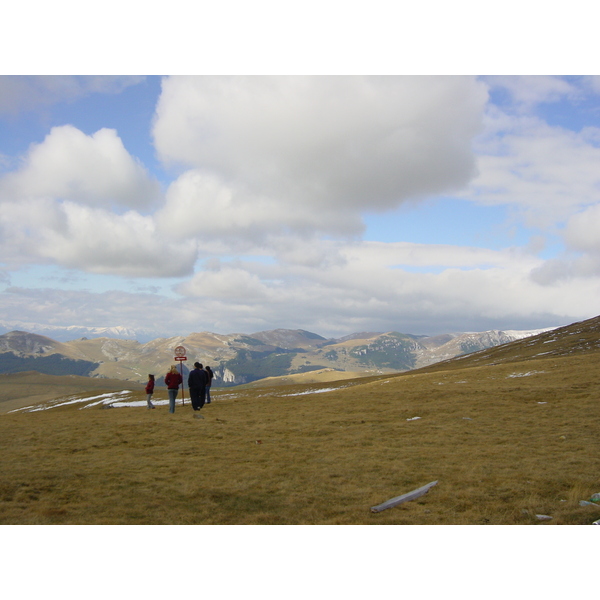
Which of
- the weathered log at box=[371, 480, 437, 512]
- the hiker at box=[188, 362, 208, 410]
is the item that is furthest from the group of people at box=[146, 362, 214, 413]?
the weathered log at box=[371, 480, 437, 512]

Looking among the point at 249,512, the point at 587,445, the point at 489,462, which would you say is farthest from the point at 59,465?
the point at 587,445

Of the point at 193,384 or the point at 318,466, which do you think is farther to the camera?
the point at 193,384

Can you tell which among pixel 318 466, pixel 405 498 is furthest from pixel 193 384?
pixel 405 498

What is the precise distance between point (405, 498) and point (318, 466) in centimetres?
503

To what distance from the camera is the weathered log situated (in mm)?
12250

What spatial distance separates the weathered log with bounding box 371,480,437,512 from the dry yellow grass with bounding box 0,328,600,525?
0.88ft

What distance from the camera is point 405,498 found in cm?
1291

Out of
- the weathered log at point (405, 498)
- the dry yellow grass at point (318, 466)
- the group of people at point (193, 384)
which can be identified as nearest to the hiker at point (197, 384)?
the group of people at point (193, 384)

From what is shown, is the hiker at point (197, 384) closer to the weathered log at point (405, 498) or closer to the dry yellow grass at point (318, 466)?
the dry yellow grass at point (318, 466)

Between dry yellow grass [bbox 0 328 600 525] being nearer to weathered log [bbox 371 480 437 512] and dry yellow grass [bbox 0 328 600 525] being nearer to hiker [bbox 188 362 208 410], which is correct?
weathered log [bbox 371 480 437 512]

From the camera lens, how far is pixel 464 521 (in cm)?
1136

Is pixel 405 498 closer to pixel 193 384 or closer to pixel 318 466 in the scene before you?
pixel 318 466

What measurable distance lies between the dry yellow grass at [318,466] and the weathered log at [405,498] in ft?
0.88

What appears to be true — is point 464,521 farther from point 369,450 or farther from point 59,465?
point 59,465
